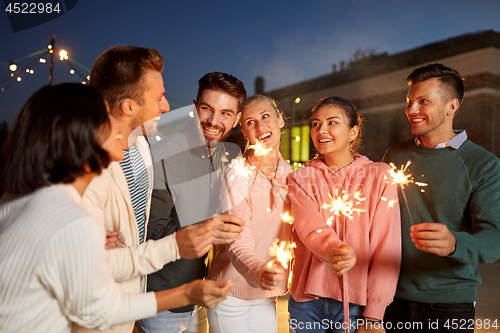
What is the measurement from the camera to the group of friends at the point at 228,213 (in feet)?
3.31

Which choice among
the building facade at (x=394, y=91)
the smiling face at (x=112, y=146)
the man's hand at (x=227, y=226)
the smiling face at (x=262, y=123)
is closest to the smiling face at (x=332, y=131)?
the smiling face at (x=262, y=123)

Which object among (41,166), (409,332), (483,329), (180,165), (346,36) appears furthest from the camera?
(346,36)

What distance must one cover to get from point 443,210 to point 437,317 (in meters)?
0.59

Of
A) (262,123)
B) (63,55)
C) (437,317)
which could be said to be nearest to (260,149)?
(262,123)

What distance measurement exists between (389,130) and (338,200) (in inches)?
229

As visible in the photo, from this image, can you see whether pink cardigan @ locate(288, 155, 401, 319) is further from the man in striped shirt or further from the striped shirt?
the striped shirt

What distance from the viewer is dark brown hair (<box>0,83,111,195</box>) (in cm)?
100

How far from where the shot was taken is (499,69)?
6102 mm

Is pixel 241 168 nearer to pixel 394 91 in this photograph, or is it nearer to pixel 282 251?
pixel 282 251

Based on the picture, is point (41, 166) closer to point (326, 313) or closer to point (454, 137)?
point (326, 313)

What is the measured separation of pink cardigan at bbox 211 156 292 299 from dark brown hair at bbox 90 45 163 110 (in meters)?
0.72

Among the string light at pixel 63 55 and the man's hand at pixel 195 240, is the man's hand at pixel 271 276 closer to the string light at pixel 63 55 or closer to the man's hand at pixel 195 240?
the man's hand at pixel 195 240

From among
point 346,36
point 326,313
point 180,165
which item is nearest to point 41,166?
point 180,165

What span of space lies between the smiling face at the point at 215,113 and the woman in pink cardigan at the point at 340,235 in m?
0.56
